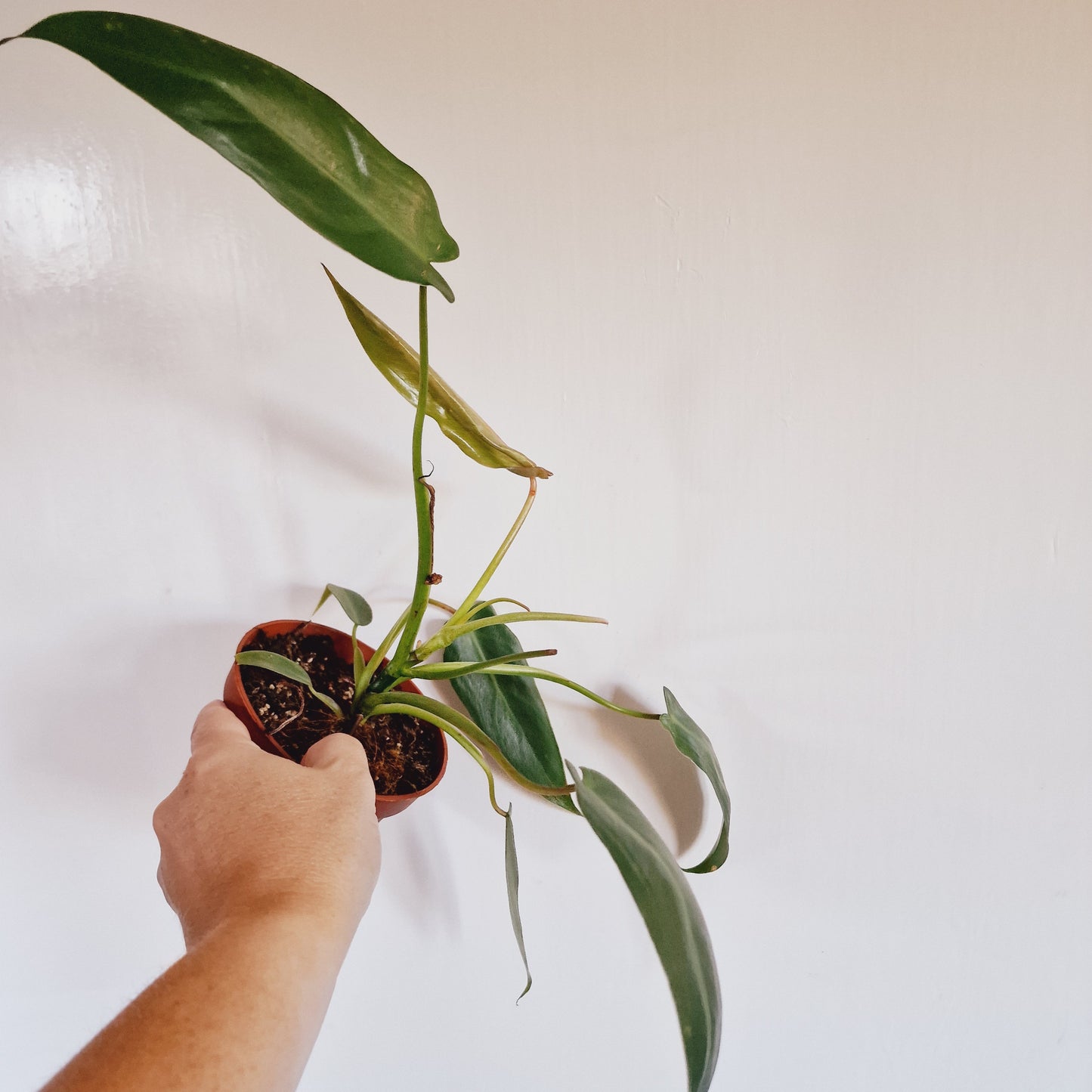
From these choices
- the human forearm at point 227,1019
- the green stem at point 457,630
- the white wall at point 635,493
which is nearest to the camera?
the human forearm at point 227,1019

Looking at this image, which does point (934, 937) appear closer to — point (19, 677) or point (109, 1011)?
point (109, 1011)

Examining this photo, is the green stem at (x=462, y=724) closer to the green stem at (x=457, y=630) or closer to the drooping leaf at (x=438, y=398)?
the green stem at (x=457, y=630)

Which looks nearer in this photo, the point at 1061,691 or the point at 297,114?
the point at 297,114

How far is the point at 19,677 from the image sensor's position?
0.72 metres

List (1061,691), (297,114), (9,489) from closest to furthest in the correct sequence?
1. (297,114)
2. (9,489)
3. (1061,691)

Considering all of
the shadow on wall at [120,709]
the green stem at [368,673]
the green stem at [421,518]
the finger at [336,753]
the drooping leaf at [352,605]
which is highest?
the green stem at [421,518]

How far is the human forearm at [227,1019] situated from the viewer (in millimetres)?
375

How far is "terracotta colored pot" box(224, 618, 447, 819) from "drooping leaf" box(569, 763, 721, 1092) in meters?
0.15

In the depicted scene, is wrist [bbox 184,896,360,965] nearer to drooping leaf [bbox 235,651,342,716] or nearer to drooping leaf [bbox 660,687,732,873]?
drooping leaf [bbox 235,651,342,716]

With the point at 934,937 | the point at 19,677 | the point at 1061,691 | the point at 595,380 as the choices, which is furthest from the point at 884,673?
the point at 19,677

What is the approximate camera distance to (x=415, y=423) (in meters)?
0.58

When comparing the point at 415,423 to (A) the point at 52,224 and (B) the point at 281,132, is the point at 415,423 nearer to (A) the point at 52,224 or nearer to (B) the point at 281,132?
(B) the point at 281,132

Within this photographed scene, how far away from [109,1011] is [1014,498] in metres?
1.04

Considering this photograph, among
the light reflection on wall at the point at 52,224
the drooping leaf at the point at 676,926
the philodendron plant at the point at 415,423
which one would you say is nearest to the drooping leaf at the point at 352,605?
the philodendron plant at the point at 415,423
